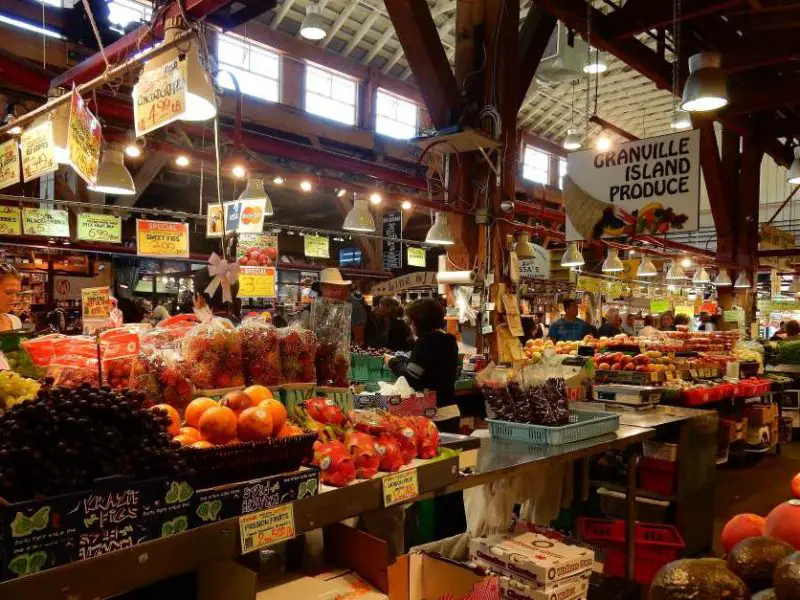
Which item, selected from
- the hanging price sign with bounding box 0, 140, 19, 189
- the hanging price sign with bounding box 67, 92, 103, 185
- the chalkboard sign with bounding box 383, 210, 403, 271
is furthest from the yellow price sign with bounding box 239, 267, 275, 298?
the chalkboard sign with bounding box 383, 210, 403, 271

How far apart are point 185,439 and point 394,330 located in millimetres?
6222

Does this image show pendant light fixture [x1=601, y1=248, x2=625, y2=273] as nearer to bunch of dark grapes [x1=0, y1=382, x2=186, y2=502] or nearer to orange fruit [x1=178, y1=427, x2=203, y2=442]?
orange fruit [x1=178, y1=427, x2=203, y2=442]

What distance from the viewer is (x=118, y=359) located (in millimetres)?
2160

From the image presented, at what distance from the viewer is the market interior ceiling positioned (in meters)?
6.17

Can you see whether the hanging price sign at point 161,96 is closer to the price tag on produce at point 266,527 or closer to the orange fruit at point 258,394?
the orange fruit at point 258,394

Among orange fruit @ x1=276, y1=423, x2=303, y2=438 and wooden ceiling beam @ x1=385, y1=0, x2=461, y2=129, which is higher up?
wooden ceiling beam @ x1=385, y1=0, x2=461, y2=129

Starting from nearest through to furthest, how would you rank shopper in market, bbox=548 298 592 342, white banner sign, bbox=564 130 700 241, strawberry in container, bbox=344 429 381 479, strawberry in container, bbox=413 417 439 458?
strawberry in container, bbox=344 429 381 479 → strawberry in container, bbox=413 417 439 458 → white banner sign, bbox=564 130 700 241 → shopper in market, bbox=548 298 592 342

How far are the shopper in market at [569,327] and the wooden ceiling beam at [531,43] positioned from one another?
14.5 feet

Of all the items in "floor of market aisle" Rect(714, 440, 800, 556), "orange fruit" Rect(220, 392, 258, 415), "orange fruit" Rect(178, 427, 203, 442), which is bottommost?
"floor of market aisle" Rect(714, 440, 800, 556)

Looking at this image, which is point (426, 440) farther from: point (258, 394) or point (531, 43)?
point (531, 43)

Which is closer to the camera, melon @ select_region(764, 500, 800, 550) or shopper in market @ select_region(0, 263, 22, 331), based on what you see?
melon @ select_region(764, 500, 800, 550)

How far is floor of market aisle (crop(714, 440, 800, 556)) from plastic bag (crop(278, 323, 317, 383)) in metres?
3.59

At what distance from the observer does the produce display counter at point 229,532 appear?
132 centimetres

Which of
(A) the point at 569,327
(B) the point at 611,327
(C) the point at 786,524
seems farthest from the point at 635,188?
(C) the point at 786,524
